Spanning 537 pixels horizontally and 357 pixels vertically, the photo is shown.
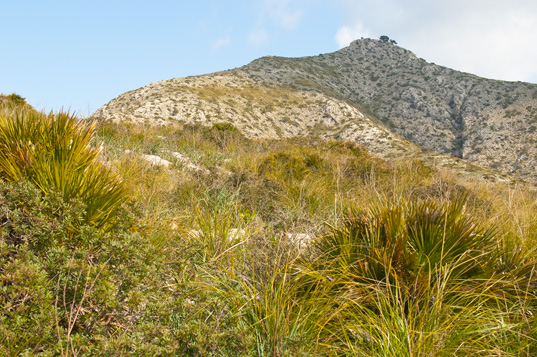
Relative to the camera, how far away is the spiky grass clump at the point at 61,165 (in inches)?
111

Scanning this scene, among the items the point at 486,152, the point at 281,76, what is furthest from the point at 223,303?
the point at 281,76

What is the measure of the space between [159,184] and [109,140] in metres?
4.28

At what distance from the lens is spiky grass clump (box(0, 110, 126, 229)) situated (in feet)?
9.24

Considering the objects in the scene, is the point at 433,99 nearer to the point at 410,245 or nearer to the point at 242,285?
the point at 410,245

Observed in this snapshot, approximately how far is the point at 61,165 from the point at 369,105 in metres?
78.3

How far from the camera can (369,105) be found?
75562 mm

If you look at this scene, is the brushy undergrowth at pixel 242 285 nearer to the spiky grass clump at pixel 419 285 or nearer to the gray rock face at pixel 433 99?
the spiky grass clump at pixel 419 285

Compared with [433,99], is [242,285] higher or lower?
lower

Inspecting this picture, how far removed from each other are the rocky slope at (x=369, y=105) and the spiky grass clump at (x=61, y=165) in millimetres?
24279

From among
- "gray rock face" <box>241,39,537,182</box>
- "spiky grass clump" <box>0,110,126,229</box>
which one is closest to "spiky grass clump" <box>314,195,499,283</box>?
"spiky grass clump" <box>0,110,126,229</box>

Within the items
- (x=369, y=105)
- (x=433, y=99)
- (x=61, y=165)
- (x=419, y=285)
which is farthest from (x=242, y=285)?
(x=433, y=99)

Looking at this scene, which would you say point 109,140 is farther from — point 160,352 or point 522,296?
point 522,296

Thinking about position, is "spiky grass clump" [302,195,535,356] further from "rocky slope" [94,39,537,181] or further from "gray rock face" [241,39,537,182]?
"gray rock face" [241,39,537,182]

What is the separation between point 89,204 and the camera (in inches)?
110
